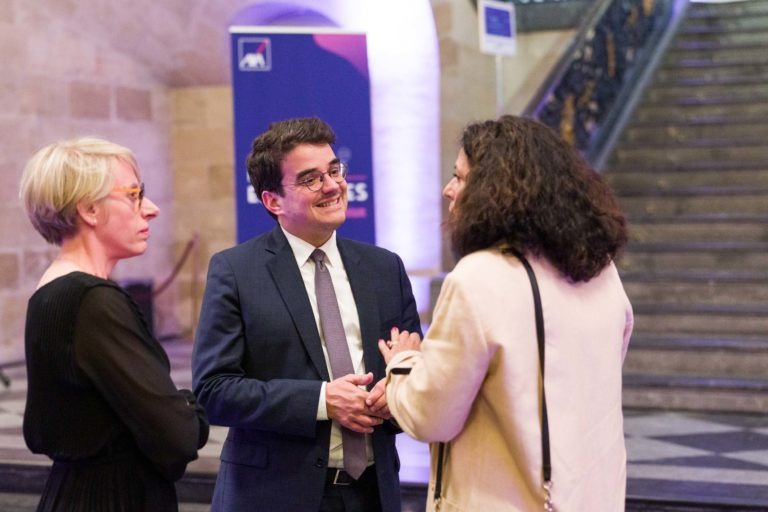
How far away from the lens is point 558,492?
76.6 inches

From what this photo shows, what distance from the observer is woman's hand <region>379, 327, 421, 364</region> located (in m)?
2.24

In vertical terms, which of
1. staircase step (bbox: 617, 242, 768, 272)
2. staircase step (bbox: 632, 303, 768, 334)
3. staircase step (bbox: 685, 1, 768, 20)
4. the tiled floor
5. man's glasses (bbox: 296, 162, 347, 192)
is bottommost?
the tiled floor

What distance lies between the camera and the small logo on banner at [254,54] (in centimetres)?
541

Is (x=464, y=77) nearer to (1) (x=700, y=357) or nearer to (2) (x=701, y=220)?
(2) (x=701, y=220)

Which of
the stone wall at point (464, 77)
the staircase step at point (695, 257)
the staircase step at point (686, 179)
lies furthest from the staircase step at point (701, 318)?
the stone wall at point (464, 77)

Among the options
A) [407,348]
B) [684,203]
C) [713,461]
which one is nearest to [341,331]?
[407,348]

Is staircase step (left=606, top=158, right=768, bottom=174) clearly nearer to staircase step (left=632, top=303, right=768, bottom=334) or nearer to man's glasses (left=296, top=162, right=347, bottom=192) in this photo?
staircase step (left=632, top=303, right=768, bottom=334)

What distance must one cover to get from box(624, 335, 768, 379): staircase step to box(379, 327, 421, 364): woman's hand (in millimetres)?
4618

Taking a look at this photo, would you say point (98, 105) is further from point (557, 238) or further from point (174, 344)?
point (557, 238)

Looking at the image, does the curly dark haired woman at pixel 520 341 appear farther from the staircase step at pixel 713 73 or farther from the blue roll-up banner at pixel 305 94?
the staircase step at pixel 713 73

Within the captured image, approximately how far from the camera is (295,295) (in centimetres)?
253

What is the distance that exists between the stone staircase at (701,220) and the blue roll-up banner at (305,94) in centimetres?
225

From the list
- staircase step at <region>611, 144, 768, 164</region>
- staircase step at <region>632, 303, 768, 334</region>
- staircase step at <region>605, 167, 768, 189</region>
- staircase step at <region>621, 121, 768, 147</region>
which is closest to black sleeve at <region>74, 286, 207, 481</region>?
staircase step at <region>632, 303, 768, 334</region>

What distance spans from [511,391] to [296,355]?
0.72 m
